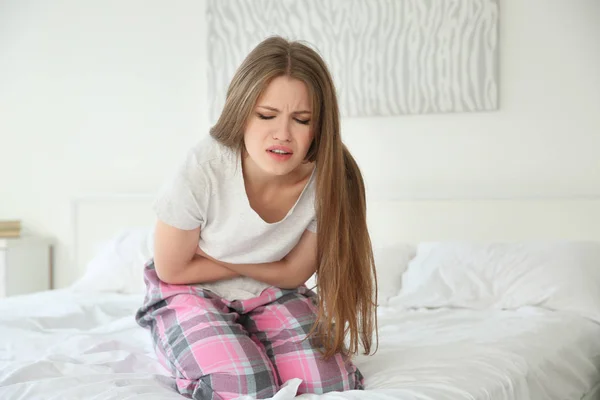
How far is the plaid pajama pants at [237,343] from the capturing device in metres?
1.54

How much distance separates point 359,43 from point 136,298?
1.34 meters

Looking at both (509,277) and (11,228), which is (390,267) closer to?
(509,277)

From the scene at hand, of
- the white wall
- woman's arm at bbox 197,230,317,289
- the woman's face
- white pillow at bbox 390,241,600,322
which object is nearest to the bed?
white pillow at bbox 390,241,600,322

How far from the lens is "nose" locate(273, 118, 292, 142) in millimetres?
1625

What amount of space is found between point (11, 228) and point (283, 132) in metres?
2.59

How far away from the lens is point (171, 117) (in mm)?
3664

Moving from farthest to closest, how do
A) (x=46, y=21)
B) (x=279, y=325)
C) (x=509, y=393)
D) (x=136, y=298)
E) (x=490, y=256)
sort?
(x=46, y=21), (x=136, y=298), (x=490, y=256), (x=279, y=325), (x=509, y=393)

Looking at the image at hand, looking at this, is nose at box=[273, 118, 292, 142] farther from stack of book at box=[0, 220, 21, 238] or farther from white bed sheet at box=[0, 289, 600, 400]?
stack of book at box=[0, 220, 21, 238]

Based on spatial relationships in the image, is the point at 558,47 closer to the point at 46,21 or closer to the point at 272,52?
the point at 272,52

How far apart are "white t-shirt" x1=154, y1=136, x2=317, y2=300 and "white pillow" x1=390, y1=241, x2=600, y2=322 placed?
0.95 m

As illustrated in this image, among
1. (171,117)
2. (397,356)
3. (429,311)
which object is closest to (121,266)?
(171,117)

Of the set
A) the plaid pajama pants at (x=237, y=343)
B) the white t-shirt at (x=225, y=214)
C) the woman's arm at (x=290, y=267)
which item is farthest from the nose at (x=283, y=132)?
the plaid pajama pants at (x=237, y=343)

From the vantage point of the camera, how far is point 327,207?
168cm

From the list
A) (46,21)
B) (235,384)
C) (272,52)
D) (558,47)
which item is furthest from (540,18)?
(46,21)
